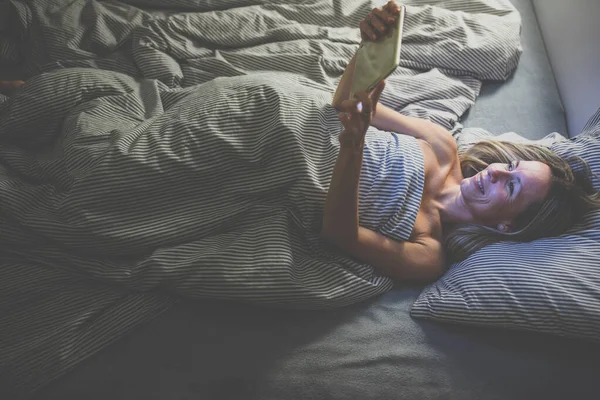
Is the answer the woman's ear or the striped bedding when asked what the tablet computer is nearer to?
the striped bedding

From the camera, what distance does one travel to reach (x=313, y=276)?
42.0 inches

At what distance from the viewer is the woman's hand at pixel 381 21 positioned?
40.4 inches

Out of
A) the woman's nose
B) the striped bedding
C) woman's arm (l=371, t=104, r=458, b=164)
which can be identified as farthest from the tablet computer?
the woman's nose

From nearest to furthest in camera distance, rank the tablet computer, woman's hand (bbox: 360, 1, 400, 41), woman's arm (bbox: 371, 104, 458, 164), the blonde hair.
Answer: the tablet computer, woman's hand (bbox: 360, 1, 400, 41), the blonde hair, woman's arm (bbox: 371, 104, 458, 164)

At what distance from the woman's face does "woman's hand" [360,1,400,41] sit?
418 mm

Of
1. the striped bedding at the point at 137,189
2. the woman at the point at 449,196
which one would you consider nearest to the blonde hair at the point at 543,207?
the woman at the point at 449,196

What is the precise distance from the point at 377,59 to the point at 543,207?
0.52 meters

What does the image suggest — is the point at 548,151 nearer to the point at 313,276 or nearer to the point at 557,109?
the point at 557,109

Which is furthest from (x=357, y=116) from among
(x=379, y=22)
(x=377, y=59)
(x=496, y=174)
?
(x=496, y=174)

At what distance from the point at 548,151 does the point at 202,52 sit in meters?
0.94

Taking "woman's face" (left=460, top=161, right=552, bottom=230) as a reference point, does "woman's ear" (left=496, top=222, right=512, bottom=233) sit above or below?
below

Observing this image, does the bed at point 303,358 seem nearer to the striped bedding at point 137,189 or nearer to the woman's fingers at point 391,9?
the striped bedding at point 137,189

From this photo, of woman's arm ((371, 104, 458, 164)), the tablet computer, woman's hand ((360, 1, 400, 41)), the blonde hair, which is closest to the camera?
the tablet computer

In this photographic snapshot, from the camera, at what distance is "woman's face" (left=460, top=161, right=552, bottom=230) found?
118 centimetres
